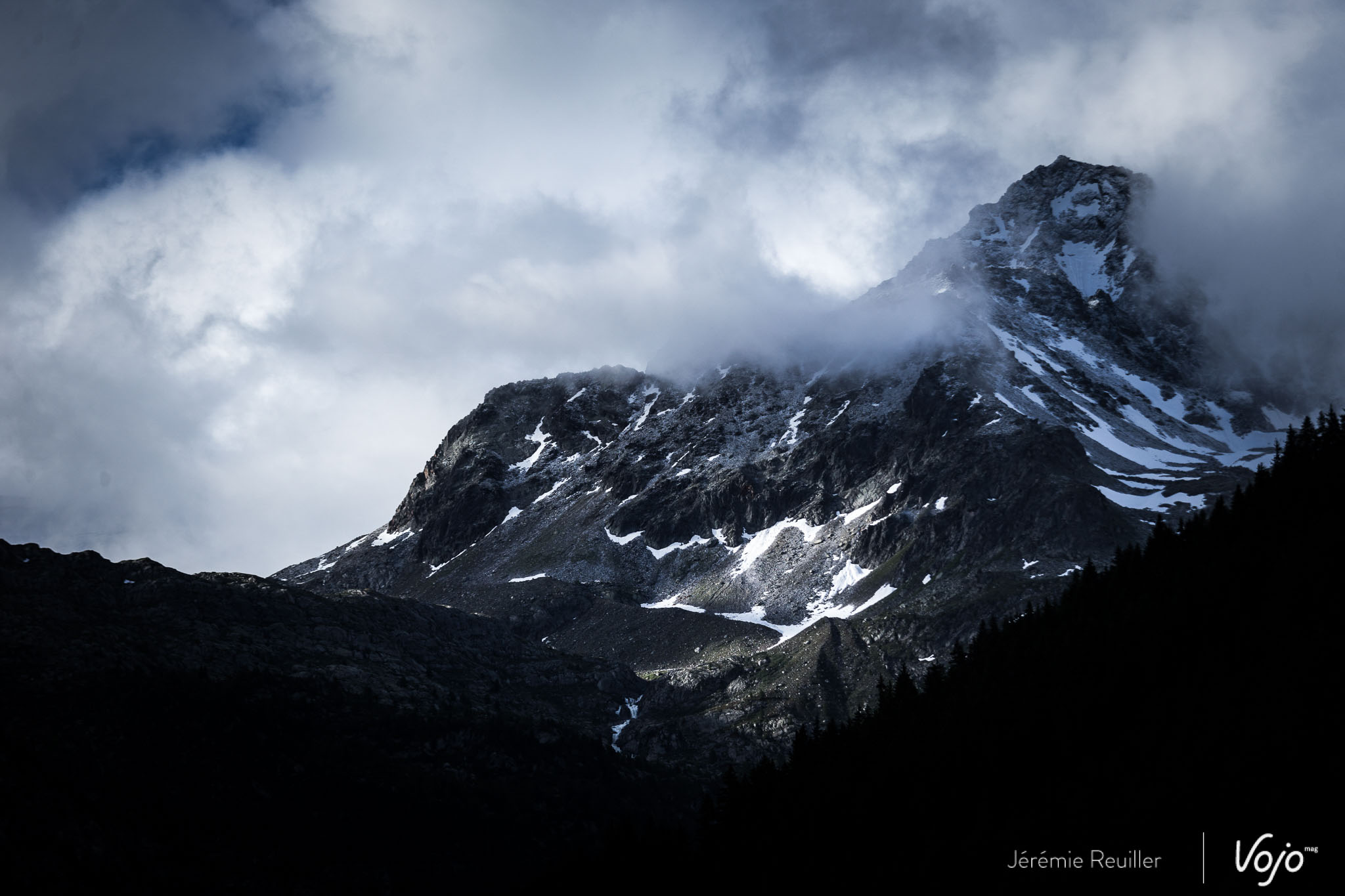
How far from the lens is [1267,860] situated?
7619cm

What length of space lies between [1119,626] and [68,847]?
5679 inches

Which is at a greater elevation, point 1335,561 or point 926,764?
point 1335,561

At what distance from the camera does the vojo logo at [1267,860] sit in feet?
244

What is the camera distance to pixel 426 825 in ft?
637

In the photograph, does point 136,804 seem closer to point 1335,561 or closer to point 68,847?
point 68,847

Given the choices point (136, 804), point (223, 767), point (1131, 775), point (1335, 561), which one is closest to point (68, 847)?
point (136, 804)

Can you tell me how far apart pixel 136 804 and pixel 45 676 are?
4162cm

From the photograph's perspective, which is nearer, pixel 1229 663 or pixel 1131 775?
pixel 1131 775

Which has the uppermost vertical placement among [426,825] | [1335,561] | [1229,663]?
[1335,561]

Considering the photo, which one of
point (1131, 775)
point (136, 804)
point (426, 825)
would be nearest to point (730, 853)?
point (1131, 775)

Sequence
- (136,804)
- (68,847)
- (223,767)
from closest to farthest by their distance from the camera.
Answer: (68,847)
(136,804)
(223,767)

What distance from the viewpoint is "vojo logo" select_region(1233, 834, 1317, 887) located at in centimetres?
7438

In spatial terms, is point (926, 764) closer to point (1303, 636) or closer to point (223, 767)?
point (1303, 636)

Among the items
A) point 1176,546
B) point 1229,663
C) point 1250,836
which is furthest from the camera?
point 1176,546
